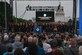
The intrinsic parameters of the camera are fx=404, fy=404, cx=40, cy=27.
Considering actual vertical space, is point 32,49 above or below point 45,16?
below

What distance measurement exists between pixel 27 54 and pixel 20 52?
4.96ft

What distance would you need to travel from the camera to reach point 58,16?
113 metres

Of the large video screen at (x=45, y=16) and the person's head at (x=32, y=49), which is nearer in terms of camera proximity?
the person's head at (x=32, y=49)

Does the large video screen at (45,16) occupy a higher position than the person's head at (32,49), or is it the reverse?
the large video screen at (45,16)

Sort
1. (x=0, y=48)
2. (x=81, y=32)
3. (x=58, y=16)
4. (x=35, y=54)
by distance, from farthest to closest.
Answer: (x=58, y=16) < (x=81, y=32) < (x=0, y=48) < (x=35, y=54)

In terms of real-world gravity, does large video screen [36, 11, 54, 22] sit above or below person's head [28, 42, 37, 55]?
above

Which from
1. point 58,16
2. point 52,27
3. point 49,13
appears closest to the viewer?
point 52,27

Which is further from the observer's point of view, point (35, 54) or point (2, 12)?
point (2, 12)

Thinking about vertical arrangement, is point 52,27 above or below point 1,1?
below

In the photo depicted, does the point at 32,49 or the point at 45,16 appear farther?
the point at 45,16

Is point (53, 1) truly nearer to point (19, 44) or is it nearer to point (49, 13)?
point (49, 13)

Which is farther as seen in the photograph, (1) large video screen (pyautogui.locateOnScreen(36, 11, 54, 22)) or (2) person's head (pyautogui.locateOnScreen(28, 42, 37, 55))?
(1) large video screen (pyautogui.locateOnScreen(36, 11, 54, 22))

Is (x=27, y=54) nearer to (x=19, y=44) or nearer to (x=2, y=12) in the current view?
(x=19, y=44)

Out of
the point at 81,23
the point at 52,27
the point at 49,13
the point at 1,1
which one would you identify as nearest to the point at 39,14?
the point at 49,13
